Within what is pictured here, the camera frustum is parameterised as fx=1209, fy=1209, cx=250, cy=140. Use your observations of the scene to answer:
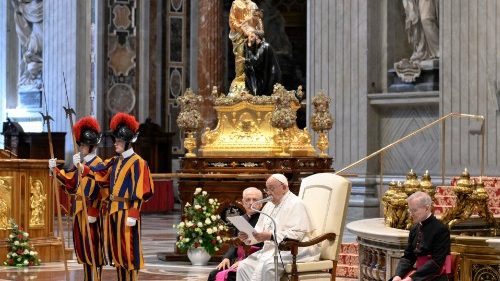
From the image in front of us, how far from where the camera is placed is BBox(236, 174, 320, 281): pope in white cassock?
9078 millimetres

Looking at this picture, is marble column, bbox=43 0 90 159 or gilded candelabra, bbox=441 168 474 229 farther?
marble column, bbox=43 0 90 159

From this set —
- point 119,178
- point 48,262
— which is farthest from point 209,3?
point 119,178

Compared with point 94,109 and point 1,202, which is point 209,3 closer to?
point 94,109

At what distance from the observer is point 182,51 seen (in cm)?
2653

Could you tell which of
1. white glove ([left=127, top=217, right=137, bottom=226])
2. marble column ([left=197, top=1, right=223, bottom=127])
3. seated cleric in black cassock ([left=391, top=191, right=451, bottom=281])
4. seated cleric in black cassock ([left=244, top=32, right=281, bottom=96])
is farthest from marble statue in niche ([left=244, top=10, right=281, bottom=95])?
seated cleric in black cassock ([left=391, top=191, right=451, bottom=281])

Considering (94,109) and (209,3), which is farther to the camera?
(94,109)

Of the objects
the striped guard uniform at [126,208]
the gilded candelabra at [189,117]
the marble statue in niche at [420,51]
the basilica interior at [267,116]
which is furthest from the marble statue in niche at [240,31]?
the striped guard uniform at [126,208]

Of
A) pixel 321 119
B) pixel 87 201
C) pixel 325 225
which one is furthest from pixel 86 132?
pixel 321 119

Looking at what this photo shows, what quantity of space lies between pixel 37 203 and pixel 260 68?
3.28m

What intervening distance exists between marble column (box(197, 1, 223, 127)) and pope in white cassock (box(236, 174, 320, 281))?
42.2ft

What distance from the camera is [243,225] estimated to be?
8.86m

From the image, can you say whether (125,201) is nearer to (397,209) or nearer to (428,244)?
(397,209)

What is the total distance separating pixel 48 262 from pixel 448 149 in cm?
591

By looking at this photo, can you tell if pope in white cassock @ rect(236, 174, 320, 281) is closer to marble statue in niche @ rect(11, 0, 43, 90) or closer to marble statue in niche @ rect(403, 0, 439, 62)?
marble statue in niche @ rect(403, 0, 439, 62)
